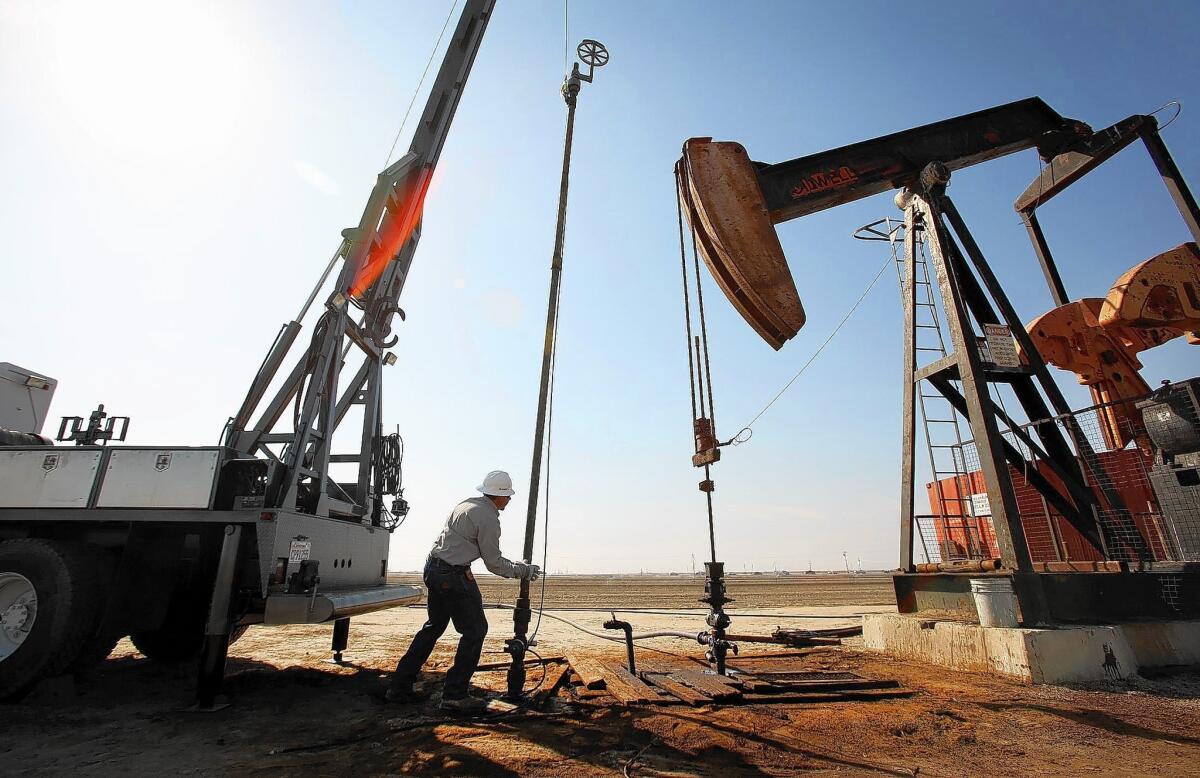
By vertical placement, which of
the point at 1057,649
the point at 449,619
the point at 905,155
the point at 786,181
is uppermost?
the point at 905,155

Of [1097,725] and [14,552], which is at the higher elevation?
[14,552]

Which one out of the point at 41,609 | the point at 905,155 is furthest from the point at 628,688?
the point at 905,155

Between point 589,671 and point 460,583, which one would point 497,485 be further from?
point 589,671

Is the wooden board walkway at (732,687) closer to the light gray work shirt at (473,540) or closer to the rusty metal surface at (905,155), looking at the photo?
the light gray work shirt at (473,540)

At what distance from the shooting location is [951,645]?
5.62 meters

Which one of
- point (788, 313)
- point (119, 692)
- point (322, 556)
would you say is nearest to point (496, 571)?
point (322, 556)

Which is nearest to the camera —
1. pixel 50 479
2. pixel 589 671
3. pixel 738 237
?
pixel 50 479

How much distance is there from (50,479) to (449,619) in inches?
138

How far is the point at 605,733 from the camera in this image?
3.59m

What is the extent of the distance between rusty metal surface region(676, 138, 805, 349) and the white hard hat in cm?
244

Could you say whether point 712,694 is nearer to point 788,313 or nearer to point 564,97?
point 788,313

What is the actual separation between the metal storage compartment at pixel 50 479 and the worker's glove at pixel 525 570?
11.5 ft

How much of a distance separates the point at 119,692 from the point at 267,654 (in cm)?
200

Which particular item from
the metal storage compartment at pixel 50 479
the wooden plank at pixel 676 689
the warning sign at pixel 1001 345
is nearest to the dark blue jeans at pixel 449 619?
the wooden plank at pixel 676 689
